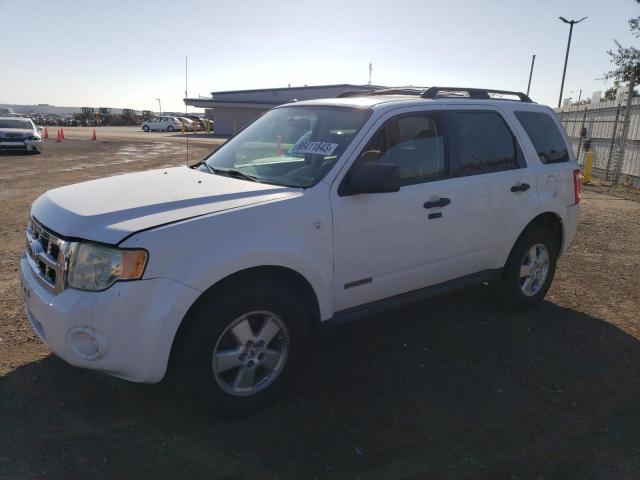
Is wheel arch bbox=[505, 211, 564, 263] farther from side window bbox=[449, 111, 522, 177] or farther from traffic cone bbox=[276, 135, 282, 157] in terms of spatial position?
traffic cone bbox=[276, 135, 282, 157]

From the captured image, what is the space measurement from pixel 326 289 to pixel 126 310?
49.5 inches

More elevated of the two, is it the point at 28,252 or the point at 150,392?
the point at 28,252

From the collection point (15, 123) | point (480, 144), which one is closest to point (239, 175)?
point (480, 144)

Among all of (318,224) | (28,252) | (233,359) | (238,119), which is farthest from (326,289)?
(238,119)

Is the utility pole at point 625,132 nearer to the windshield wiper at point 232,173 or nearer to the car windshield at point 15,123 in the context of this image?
the windshield wiper at point 232,173

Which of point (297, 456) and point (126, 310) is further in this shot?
point (297, 456)

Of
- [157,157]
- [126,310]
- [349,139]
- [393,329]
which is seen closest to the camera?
[126,310]

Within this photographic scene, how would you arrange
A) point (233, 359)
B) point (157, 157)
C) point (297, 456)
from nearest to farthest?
point (297, 456)
point (233, 359)
point (157, 157)

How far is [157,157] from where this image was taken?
71.7 ft

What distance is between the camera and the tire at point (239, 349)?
2.81m

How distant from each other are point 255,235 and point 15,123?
71.4 ft

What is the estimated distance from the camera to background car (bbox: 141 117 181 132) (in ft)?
178

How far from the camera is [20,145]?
65.7 ft

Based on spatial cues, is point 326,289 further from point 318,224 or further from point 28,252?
point 28,252
